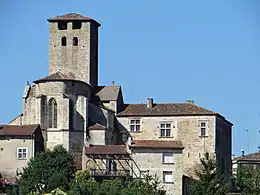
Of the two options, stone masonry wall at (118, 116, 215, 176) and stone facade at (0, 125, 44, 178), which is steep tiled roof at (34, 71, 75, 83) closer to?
stone facade at (0, 125, 44, 178)

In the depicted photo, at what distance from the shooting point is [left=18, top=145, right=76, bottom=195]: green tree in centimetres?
7481

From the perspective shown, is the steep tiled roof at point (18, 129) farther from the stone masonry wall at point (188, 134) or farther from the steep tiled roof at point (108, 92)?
the stone masonry wall at point (188, 134)

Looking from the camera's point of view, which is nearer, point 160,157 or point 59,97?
point 160,157

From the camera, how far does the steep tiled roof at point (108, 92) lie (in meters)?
86.4

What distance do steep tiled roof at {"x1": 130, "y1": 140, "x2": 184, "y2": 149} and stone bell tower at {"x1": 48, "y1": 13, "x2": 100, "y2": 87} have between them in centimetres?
985

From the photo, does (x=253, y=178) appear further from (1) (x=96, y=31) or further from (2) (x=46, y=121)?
(1) (x=96, y=31)

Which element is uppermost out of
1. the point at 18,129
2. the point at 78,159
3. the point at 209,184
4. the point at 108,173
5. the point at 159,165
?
the point at 18,129

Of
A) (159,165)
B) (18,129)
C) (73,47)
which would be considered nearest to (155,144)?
(159,165)

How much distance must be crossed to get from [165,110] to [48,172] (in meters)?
12.1

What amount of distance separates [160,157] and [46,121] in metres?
9.98

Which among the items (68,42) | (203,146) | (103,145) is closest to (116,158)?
(103,145)

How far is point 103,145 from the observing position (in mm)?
79938

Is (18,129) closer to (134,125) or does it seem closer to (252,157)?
(134,125)

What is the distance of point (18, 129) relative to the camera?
80438 millimetres
